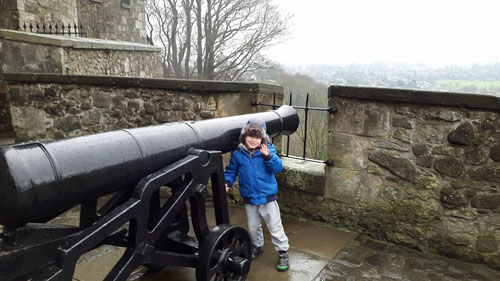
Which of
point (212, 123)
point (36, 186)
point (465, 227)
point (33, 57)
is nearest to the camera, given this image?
point (36, 186)

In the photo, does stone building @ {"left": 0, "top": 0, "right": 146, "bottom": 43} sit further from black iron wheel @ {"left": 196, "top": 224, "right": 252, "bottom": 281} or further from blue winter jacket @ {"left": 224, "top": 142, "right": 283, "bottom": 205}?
black iron wheel @ {"left": 196, "top": 224, "right": 252, "bottom": 281}

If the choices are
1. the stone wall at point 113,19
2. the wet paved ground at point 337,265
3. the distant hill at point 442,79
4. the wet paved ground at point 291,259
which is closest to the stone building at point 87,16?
the stone wall at point 113,19

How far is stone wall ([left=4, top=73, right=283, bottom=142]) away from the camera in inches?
167

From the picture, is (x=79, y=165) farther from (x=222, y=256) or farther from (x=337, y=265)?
(x=337, y=265)

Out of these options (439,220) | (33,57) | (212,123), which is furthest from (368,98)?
(33,57)

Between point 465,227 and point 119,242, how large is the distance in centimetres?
278

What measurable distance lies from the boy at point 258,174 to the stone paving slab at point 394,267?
0.46 meters

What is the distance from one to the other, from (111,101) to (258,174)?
111 inches

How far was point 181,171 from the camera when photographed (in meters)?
2.11

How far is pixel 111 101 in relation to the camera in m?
4.86

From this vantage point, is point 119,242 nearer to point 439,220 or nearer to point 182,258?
point 182,258

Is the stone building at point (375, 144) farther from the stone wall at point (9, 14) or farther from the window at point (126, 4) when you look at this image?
the window at point (126, 4)

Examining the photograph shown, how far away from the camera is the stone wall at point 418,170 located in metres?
3.09

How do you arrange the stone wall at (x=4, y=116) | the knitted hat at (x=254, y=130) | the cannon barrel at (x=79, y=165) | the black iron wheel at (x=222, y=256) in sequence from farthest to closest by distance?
1. the stone wall at (x=4, y=116)
2. the knitted hat at (x=254, y=130)
3. the black iron wheel at (x=222, y=256)
4. the cannon barrel at (x=79, y=165)
